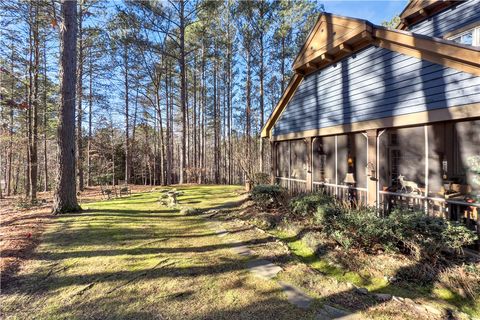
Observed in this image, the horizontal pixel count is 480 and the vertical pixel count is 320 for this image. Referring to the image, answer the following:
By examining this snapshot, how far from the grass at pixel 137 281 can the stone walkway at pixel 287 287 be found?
11 centimetres

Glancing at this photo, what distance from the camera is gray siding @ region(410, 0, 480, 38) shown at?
6.22 metres

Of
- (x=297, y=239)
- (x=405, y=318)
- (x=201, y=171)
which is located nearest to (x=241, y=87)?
(x=201, y=171)

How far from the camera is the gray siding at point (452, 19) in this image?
622cm

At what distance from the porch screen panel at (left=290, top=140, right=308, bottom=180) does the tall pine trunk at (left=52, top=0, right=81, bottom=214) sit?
26.9ft

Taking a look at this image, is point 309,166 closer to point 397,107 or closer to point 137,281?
point 397,107

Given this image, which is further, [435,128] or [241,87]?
[241,87]

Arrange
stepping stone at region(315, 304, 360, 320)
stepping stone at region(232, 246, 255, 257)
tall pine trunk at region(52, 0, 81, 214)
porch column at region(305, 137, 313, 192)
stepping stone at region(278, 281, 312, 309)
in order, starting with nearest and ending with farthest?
stepping stone at region(315, 304, 360, 320) → stepping stone at region(278, 281, 312, 309) → stepping stone at region(232, 246, 255, 257) → tall pine trunk at region(52, 0, 81, 214) → porch column at region(305, 137, 313, 192)

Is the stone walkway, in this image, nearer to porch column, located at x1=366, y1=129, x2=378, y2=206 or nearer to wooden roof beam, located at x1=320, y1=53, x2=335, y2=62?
porch column, located at x1=366, y1=129, x2=378, y2=206

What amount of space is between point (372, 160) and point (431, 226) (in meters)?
2.34

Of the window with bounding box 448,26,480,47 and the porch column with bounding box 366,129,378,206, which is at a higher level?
the window with bounding box 448,26,480,47

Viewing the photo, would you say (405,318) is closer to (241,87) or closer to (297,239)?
(297,239)

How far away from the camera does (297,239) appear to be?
5.52 m

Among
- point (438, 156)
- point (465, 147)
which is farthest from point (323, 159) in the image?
point (465, 147)

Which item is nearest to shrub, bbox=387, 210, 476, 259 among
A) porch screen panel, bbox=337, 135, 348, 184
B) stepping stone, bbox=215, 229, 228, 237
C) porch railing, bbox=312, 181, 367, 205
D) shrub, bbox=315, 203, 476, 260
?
shrub, bbox=315, 203, 476, 260
